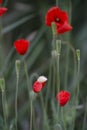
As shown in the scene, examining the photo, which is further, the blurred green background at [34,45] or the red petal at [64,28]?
the blurred green background at [34,45]

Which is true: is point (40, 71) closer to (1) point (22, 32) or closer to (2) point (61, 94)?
(1) point (22, 32)

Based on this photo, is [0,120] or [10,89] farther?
[10,89]

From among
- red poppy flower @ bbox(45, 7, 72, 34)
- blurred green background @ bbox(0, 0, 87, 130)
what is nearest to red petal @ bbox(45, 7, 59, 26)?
red poppy flower @ bbox(45, 7, 72, 34)

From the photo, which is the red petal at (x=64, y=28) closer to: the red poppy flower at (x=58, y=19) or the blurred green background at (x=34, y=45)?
the red poppy flower at (x=58, y=19)

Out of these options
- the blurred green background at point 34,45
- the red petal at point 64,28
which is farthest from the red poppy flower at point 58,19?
the blurred green background at point 34,45

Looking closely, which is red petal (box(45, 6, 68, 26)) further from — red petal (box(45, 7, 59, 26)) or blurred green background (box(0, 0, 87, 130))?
blurred green background (box(0, 0, 87, 130))

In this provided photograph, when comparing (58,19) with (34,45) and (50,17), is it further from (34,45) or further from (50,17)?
(34,45)

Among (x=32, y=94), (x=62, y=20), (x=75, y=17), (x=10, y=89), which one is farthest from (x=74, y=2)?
(x=32, y=94)
